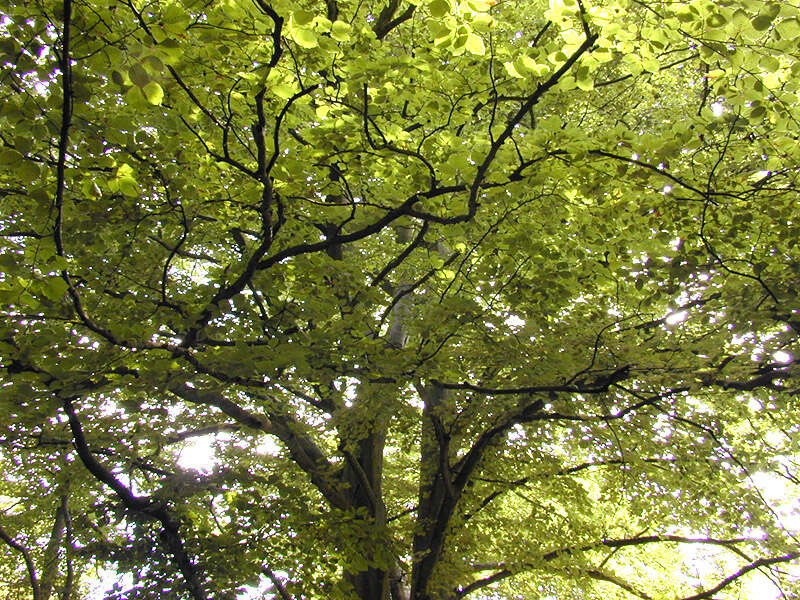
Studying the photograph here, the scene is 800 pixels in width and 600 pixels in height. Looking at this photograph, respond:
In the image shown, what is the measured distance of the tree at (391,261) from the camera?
111 inches

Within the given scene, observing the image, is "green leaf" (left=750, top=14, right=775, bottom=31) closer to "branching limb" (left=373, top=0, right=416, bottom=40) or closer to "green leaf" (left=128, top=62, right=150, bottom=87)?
"green leaf" (left=128, top=62, right=150, bottom=87)

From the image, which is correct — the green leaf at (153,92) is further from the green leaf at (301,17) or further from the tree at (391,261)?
the green leaf at (301,17)

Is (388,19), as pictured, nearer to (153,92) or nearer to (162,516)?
(153,92)

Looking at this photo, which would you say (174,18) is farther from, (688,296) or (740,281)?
(688,296)

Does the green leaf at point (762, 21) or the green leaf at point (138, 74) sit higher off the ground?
the green leaf at point (762, 21)

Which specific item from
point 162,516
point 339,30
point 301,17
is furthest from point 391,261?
point 162,516

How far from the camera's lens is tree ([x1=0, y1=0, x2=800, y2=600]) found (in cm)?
282

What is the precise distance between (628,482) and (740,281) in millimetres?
4190

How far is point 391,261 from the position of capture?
17.5 ft

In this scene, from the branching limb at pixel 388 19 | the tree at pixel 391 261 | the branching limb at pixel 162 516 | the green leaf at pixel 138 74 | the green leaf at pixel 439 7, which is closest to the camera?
the green leaf at pixel 138 74

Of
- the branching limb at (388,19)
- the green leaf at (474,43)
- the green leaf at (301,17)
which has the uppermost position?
the branching limb at (388,19)

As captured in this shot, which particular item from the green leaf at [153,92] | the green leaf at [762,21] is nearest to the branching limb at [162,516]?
the green leaf at [153,92]

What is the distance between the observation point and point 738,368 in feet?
16.6

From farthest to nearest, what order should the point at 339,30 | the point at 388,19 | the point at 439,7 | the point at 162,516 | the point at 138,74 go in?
1. the point at 388,19
2. the point at 162,516
3. the point at 339,30
4. the point at 439,7
5. the point at 138,74
